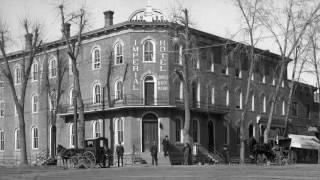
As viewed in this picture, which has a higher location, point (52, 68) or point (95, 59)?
point (95, 59)

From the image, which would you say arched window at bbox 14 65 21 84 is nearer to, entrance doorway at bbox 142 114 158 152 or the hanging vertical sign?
the hanging vertical sign

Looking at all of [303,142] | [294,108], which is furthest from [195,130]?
[294,108]

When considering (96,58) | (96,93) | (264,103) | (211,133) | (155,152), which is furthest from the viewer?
(264,103)

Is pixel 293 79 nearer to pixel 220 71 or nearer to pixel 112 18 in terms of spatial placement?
pixel 220 71

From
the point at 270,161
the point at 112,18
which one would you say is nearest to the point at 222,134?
the point at 112,18

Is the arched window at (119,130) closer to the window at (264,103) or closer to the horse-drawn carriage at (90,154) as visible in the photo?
the horse-drawn carriage at (90,154)

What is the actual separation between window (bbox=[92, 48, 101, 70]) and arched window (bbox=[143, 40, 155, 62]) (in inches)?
187

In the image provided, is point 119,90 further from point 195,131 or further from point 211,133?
point 211,133

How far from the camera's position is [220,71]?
55.5m

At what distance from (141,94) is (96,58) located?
6.28 m

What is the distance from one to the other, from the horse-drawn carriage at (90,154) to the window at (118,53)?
13.7m

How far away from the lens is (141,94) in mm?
47625

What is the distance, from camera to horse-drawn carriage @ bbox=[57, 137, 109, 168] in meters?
33.7

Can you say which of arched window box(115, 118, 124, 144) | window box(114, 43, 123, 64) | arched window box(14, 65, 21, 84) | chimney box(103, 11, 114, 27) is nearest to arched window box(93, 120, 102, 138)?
arched window box(115, 118, 124, 144)
